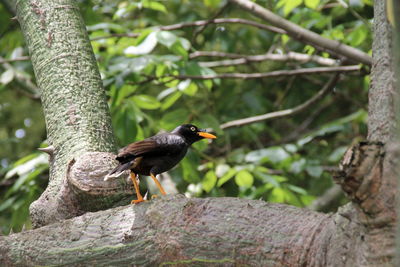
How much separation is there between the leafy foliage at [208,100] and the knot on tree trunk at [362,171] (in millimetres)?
3370

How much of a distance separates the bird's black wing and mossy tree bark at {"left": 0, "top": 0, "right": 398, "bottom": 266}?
0.12 meters

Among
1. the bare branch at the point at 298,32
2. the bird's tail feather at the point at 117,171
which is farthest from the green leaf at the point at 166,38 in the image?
the bird's tail feather at the point at 117,171

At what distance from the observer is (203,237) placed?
2301 mm

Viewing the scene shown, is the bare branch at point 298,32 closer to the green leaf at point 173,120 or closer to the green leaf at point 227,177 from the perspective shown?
the green leaf at point 173,120

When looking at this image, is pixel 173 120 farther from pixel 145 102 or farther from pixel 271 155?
pixel 271 155

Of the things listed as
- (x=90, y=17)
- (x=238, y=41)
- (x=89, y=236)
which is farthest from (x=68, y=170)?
(x=238, y=41)

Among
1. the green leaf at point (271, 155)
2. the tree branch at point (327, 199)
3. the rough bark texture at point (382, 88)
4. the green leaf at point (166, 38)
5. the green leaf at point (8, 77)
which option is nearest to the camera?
the rough bark texture at point (382, 88)

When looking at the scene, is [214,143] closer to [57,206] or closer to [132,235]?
[57,206]

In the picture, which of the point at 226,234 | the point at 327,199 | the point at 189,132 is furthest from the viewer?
the point at 327,199

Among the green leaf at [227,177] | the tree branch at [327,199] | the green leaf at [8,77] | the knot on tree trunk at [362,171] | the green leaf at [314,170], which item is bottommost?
the tree branch at [327,199]

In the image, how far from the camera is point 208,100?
6738mm

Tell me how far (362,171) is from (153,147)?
1933 mm

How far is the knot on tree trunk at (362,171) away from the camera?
174 centimetres

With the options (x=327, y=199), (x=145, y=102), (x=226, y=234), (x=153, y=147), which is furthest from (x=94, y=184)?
(x=327, y=199)
